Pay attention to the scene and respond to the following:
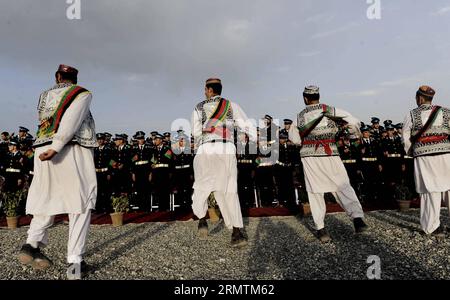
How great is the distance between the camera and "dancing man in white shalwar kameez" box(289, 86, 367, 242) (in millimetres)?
5066

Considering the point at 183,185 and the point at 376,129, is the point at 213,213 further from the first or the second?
the point at 376,129

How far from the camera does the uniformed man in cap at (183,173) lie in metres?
10.5

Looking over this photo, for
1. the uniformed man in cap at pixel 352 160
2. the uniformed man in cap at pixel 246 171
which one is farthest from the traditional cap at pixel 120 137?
the uniformed man in cap at pixel 352 160

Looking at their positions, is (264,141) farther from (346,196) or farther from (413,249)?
(413,249)

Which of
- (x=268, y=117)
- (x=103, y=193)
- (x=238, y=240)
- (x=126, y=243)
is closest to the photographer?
(x=238, y=240)

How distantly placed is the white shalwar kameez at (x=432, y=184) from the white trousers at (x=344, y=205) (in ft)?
3.01

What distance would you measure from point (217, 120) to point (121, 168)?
6.36 metres

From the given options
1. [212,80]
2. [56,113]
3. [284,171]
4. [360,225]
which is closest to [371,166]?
[284,171]

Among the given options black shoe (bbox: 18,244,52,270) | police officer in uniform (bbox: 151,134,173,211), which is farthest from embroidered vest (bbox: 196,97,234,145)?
police officer in uniform (bbox: 151,134,173,211)

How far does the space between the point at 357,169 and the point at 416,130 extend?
549cm

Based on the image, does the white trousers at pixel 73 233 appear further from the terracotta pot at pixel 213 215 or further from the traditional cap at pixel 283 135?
the traditional cap at pixel 283 135

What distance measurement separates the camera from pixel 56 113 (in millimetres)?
3658

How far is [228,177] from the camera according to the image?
5016 mm
